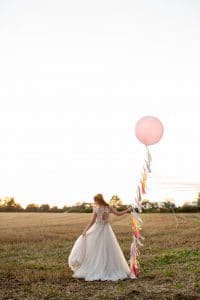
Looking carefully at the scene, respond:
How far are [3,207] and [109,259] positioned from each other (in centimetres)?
4678

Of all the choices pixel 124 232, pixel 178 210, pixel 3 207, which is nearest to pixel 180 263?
pixel 124 232

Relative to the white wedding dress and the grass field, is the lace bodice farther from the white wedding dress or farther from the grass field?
the grass field

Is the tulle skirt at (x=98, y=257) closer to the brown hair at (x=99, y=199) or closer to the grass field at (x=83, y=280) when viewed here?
the grass field at (x=83, y=280)

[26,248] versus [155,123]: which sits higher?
[155,123]

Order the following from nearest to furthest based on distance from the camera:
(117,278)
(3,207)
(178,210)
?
(117,278) < (178,210) < (3,207)

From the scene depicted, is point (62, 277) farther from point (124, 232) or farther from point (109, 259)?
point (124, 232)

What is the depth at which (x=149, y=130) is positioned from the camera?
11.6m

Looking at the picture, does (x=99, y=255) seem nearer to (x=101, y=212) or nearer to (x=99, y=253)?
(x=99, y=253)

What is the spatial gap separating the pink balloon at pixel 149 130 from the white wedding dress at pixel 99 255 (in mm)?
1962

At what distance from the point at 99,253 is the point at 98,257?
10cm

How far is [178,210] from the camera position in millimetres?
41438

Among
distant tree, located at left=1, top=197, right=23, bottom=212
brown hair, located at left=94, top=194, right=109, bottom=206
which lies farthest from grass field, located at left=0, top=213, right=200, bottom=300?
distant tree, located at left=1, top=197, right=23, bottom=212

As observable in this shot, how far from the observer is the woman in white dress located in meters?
11.6

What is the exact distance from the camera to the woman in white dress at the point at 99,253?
38.1ft
